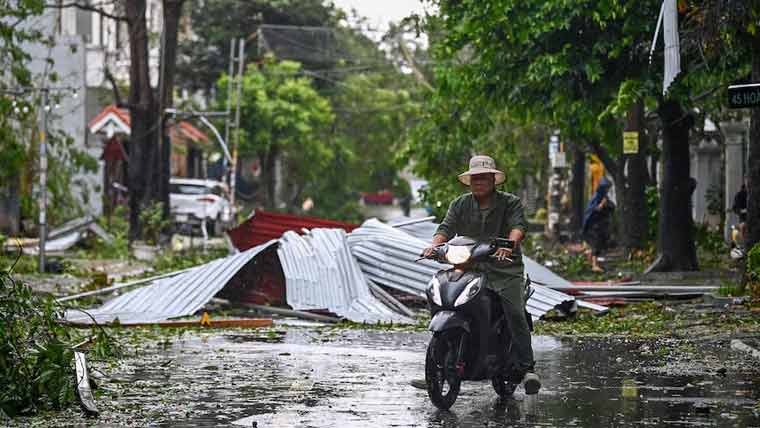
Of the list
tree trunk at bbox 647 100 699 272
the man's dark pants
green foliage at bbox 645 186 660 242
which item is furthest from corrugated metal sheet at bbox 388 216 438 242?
the man's dark pants

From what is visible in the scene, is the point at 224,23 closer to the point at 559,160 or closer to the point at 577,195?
the point at 559,160

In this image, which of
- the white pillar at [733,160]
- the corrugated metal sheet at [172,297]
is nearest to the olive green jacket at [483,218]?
the corrugated metal sheet at [172,297]

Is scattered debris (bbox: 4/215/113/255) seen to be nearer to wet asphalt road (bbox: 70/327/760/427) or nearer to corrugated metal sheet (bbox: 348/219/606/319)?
corrugated metal sheet (bbox: 348/219/606/319)

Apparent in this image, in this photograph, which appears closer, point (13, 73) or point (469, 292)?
point (469, 292)

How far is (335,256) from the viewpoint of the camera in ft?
68.8

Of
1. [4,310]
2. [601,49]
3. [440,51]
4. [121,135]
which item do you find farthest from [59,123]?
[4,310]

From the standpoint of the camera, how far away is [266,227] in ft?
83.1

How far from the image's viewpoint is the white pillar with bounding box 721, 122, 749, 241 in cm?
3941

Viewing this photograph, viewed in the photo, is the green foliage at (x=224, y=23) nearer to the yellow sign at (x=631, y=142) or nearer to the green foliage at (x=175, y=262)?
the green foliage at (x=175, y=262)

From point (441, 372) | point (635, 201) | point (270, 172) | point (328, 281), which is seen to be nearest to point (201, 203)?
point (270, 172)

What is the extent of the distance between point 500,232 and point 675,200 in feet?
54.4

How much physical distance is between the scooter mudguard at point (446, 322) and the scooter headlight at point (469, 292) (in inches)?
3.6

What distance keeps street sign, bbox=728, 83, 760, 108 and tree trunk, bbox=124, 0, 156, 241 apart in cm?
2530

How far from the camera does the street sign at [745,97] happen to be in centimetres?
1418
